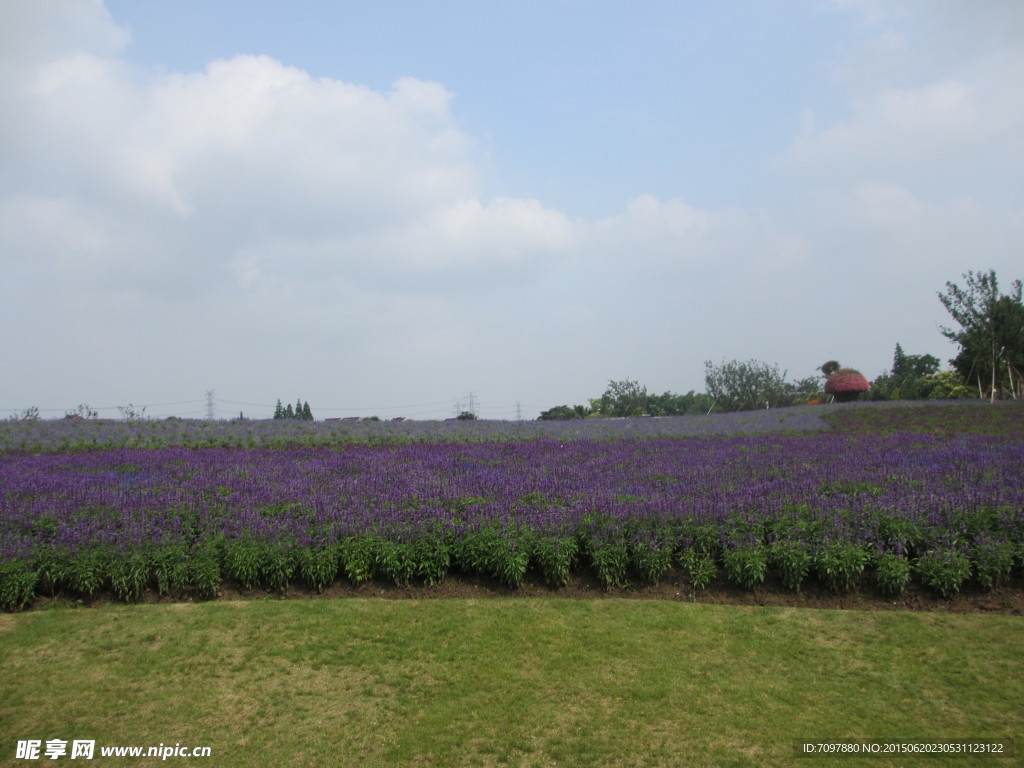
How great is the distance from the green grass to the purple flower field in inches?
19.4

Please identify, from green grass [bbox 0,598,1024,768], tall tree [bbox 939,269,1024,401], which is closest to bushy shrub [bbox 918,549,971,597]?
green grass [bbox 0,598,1024,768]

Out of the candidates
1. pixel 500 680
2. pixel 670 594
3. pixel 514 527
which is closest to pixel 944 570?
pixel 670 594

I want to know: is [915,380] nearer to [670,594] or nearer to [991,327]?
[991,327]

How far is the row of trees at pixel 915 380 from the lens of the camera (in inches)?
949

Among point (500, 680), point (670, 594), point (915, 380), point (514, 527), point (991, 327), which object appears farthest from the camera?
point (915, 380)

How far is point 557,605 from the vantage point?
7328 millimetres

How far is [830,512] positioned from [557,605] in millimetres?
3680

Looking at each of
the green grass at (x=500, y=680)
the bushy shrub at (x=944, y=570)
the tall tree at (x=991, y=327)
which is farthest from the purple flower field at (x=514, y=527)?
the tall tree at (x=991, y=327)

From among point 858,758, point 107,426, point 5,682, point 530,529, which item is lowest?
point 858,758

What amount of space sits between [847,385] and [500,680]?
29150 mm

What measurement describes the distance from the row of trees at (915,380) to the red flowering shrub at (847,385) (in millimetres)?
129

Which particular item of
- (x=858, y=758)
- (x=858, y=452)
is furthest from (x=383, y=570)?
(x=858, y=452)

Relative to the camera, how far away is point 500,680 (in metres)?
5.83

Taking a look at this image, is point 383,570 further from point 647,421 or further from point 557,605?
point 647,421
